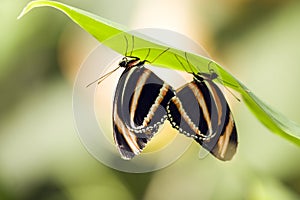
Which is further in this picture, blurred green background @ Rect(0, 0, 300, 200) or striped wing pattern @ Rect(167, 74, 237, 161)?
blurred green background @ Rect(0, 0, 300, 200)

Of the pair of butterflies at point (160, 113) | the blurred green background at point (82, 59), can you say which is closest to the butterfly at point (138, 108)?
the pair of butterflies at point (160, 113)

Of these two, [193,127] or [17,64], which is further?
[17,64]

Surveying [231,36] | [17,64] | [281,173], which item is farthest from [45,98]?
[281,173]

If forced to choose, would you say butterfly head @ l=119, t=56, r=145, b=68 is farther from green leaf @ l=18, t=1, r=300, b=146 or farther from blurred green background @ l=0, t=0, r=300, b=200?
blurred green background @ l=0, t=0, r=300, b=200

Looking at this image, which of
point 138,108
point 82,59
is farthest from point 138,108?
point 82,59

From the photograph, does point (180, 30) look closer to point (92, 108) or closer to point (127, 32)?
point (92, 108)

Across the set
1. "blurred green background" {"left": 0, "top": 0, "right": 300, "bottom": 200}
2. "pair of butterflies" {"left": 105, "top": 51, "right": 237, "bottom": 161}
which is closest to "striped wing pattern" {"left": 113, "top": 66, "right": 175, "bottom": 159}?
"pair of butterflies" {"left": 105, "top": 51, "right": 237, "bottom": 161}
